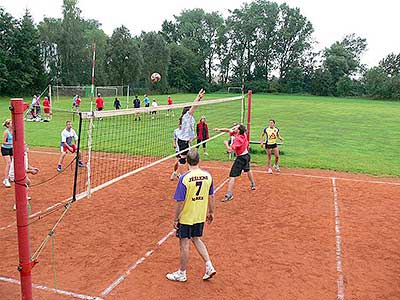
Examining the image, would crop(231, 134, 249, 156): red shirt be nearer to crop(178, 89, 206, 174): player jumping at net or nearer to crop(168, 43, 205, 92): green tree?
crop(178, 89, 206, 174): player jumping at net

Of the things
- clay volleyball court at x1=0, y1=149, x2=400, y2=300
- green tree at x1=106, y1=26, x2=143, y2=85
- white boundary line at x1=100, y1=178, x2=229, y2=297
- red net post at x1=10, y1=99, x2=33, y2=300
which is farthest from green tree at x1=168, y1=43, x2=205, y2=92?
red net post at x1=10, y1=99, x2=33, y2=300

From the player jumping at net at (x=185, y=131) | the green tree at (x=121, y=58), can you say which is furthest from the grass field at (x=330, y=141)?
the green tree at (x=121, y=58)

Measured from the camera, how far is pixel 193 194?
5.87 meters

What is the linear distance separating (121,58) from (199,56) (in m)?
31.9

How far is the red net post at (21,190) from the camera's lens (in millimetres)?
4605

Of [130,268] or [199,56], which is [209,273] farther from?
[199,56]

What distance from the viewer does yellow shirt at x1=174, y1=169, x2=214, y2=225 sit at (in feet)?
19.0

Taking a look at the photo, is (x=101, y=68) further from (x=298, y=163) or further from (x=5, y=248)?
(x=5, y=248)

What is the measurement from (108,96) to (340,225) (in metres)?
38.8

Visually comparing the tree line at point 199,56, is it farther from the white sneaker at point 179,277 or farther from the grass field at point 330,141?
the white sneaker at point 179,277

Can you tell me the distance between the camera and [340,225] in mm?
8633

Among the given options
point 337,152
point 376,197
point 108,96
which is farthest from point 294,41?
point 376,197

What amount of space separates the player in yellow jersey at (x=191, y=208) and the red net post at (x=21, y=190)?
6.70ft

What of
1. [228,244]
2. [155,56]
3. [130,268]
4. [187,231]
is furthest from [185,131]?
[155,56]
